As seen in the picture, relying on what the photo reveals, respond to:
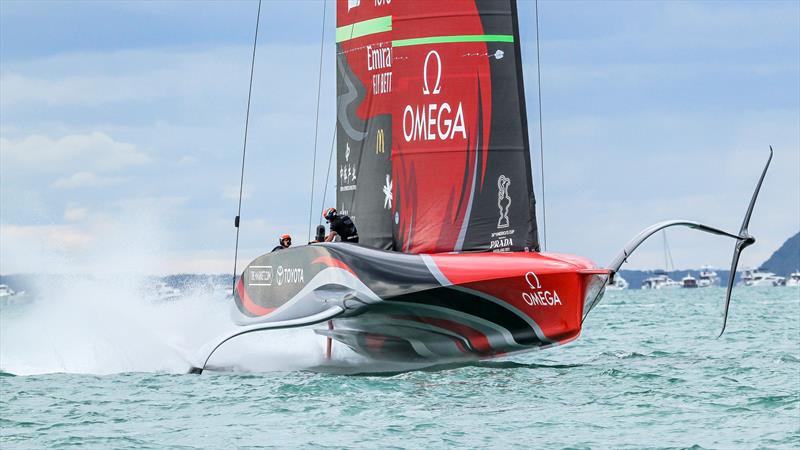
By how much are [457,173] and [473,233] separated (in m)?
0.65

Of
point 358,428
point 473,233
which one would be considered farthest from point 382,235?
point 358,428

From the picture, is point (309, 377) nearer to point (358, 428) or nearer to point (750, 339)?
point (358, 428)

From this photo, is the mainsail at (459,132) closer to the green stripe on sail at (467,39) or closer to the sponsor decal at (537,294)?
the green stripe on sail at (467,39)

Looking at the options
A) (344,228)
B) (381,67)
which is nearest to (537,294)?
(344,228)

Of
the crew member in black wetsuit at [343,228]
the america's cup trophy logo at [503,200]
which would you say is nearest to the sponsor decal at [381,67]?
the crew member in black wetsuit at [343,228]

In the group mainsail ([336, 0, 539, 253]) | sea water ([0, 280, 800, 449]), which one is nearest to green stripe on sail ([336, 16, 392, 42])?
mainsail ([336, 0, 539, 253])

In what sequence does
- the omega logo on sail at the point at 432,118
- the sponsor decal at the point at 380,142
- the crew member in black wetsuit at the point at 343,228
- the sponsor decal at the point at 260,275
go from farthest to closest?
the sponsor decal at the point at 380,142 → the sponsor decal at the point at 260,275 → the crew member in black wetsuit at the point at 343,228 → the omega logo on sail at the point at 432,118

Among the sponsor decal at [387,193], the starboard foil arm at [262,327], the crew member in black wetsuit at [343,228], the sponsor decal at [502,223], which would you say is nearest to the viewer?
the starboard foil arm at [262,327]

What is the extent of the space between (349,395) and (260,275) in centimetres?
306

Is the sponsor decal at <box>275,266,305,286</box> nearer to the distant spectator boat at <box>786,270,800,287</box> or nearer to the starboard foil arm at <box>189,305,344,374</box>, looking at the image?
the starboard foil arm at <box>189,305,344,374</box>

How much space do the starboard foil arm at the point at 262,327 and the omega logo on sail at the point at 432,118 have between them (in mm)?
2136

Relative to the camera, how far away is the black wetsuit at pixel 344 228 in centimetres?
1394

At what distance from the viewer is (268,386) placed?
1279 cm

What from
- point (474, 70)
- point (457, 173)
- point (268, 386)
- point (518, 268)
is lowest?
point (268, 386)
